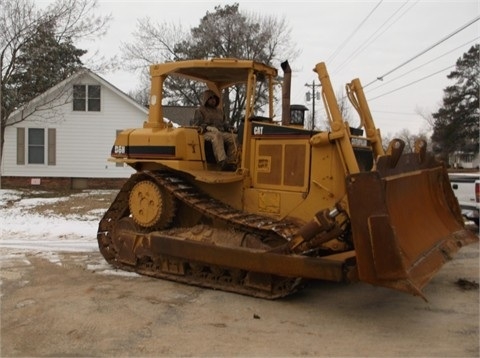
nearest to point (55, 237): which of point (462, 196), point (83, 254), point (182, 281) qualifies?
point (83, 254)

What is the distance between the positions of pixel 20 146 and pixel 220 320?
1786cm

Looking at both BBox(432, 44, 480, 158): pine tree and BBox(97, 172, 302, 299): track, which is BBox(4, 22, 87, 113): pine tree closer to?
BBox(97, 172, 302, 299): track

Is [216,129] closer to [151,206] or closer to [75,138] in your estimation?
[151,206]

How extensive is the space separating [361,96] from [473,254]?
372 cm

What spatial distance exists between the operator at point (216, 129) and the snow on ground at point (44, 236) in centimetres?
204

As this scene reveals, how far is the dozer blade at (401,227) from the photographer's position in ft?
14.4

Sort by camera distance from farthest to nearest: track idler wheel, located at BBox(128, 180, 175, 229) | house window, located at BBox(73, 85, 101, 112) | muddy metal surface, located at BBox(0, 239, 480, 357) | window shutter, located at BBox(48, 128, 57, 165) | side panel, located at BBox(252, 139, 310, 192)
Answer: house window, located at BBox(73, 85, 101, 112) < window shutter, located at BBox(48, 128, 57, 165) < track idler wheel, located at BBox(128, 180, 175, 229) < side panel, located at BBox(252, 139, 310, 192) < muddy metal surface, located at BBox(0, 239, 480, 357)

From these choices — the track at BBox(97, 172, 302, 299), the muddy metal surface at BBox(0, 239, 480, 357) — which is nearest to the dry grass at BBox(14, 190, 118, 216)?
the track at BBox(97, 172, 302, 299)

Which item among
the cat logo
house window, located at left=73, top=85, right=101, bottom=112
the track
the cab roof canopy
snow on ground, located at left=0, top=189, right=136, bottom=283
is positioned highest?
house window, located at left=73, top=85, right=101, bottom=112

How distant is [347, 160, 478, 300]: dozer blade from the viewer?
173 inches

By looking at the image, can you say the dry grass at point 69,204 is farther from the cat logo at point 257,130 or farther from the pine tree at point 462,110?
the pine tree at point 462,110

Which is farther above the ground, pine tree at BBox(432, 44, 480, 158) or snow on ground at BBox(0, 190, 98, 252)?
pine tree at BBox(432, 44, 480, 158)

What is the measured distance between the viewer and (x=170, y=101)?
85.7 ft

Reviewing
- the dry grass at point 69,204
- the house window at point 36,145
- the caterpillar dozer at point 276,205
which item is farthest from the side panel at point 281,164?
the house window at point 36,145
